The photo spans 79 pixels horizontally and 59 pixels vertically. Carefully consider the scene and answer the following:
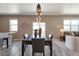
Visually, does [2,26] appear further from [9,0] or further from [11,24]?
[9,0]

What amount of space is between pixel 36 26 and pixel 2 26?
3.67 meters

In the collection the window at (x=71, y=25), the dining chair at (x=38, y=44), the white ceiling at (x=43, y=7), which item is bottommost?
the dining chair at (x=38, y=44)

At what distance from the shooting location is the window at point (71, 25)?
569 inches

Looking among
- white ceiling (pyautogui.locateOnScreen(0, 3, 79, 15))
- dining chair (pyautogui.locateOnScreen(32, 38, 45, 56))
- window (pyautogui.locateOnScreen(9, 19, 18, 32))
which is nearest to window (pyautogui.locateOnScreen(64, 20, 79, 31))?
white ceiling (pyautogui.locateOnScreen(0, 3, 79, 15))

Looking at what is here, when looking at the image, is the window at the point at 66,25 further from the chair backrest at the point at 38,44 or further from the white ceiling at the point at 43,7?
the chair backrest at the point at 38,44

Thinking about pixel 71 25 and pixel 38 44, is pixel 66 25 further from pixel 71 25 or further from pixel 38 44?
pixel 38 44

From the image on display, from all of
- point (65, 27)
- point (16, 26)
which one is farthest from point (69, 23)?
point (16, 26)

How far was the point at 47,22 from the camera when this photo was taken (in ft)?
47.0

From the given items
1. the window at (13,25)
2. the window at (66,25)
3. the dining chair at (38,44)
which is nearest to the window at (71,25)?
the window at (66,25)

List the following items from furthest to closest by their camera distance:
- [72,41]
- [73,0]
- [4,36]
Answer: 1. [4,36]
2. [72,41]
3. [73,0]

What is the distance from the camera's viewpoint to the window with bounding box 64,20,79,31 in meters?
14.5

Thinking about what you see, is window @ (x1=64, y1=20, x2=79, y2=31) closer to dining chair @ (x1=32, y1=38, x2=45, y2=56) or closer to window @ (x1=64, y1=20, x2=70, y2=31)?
window @ (x1=64, y1=20, x2=70, y2=31)

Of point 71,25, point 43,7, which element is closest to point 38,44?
point 43,7

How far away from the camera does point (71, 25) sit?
47.6ft
